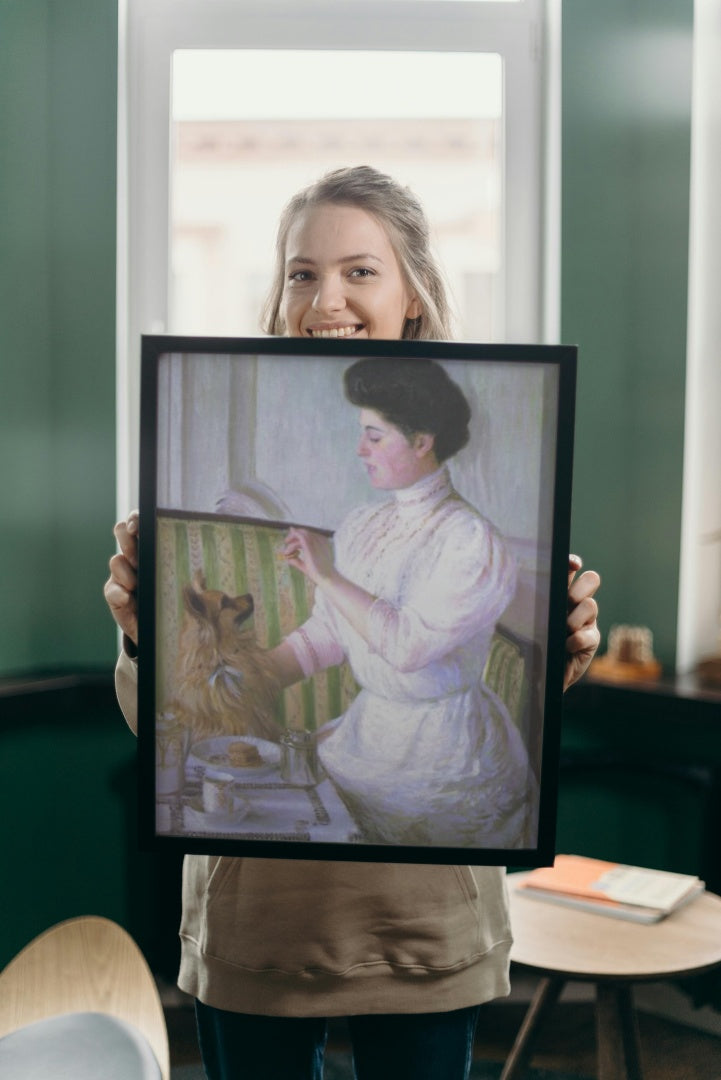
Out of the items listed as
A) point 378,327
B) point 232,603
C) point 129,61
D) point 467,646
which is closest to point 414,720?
point 467,646

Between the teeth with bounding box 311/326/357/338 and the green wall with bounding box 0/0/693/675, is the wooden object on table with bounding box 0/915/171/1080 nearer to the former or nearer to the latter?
the teeth with bounding box 311/326/357/338

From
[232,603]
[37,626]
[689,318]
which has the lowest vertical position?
[37,626]

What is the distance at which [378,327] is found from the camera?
114 cm

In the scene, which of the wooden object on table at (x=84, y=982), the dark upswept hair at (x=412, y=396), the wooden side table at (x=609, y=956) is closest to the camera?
the wooden object on table at (x=84, y=982)

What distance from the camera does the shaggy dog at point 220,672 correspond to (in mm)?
952

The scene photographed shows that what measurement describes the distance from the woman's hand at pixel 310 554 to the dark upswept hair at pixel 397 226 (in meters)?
0.35

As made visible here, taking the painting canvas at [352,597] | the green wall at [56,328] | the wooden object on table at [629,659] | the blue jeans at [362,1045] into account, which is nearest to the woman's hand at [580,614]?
the painting canvas at [352,597]

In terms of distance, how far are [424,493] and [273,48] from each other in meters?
2.03

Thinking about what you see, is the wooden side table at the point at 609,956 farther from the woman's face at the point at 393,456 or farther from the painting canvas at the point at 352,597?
the woman's face at the point at 393,456

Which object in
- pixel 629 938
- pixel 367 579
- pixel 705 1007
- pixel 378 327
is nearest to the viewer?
pixel 367 579

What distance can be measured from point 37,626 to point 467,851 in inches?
73.1

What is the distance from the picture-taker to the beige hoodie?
104cm

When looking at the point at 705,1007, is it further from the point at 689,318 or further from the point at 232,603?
the point at 232,603

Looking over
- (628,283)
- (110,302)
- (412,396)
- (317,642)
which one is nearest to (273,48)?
(110,302)
